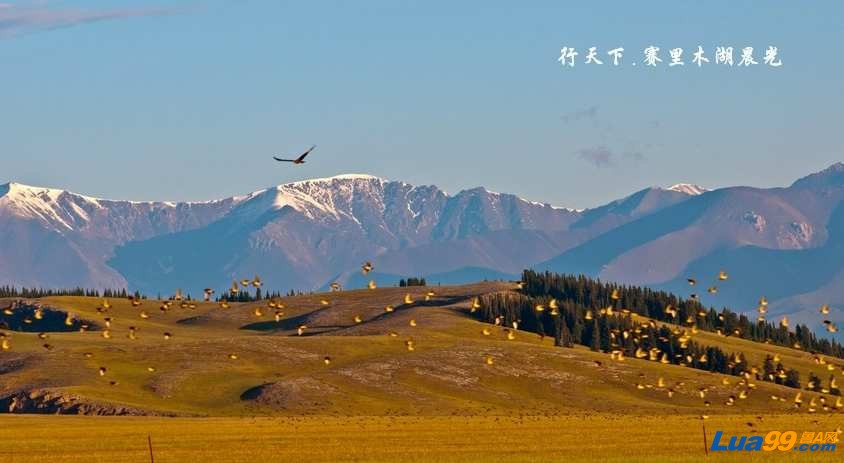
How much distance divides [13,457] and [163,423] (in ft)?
146

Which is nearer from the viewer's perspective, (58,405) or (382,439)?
(382,439)

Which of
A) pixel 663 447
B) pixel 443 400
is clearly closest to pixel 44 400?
pixel 443 400

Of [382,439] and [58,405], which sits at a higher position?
[382,439]

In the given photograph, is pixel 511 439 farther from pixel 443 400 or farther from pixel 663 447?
pixel 443 400

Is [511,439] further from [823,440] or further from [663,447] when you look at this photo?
[823,440]

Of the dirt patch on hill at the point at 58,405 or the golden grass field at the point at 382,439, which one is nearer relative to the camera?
the golden grass field at the point at 382,439

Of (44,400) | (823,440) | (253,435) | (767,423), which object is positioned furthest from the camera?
(44,400)

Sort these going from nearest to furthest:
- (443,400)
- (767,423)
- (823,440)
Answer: (823,440) < (767,423) < (443,400)

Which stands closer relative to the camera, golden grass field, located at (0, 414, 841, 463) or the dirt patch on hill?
golden grass field, located at (0, 414, 841, 463)

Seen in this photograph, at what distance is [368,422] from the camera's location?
6009 inches

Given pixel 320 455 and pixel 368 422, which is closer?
pixel 320 455

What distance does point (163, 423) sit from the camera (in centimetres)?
15288

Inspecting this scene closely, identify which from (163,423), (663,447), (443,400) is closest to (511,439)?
(663,447)

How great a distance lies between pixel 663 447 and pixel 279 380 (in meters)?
92.9
